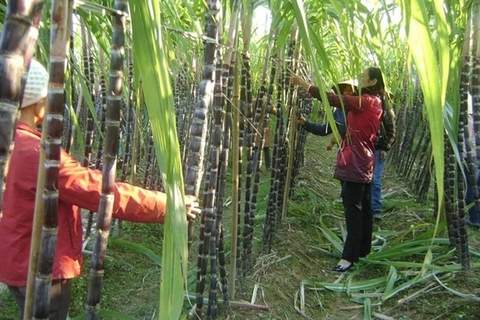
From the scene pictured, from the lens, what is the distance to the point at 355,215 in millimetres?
2787

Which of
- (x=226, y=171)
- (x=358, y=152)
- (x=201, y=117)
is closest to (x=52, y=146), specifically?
(x=201, y=117)

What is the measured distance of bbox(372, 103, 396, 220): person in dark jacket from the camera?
333 cm

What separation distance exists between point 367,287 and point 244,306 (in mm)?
746

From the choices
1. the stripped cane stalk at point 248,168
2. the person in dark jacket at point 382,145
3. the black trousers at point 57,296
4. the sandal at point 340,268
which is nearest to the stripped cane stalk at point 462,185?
the sandal at point 340,268

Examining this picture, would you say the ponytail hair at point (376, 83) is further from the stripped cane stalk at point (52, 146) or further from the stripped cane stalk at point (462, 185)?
the stripped cane stalk at point (52, 146)

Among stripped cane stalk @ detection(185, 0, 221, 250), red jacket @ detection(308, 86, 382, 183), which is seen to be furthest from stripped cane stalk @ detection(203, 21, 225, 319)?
red jacket @ detection(308, 86, 382, 183)

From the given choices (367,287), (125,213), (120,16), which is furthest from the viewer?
(367,287)

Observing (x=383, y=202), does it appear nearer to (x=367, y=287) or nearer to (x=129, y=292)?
(x=367, y=287)

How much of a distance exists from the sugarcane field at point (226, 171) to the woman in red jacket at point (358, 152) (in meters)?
0.01

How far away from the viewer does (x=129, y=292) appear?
2418 millimetres

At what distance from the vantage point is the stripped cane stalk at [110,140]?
82 centimetres

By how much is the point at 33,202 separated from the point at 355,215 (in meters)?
2.00

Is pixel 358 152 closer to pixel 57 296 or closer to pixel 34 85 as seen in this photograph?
pixel 57 296

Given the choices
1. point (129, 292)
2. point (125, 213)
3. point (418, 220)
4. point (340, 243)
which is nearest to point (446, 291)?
point (340, 243)
